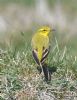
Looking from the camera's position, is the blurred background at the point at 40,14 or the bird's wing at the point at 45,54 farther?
the blurred background at the point at 40,14

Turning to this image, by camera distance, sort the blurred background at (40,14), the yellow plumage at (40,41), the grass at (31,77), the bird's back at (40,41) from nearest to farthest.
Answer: the grass at (31,77), the yellow plumage at (40,41), the bird's back at (40,41), the blurred background at (40,14)

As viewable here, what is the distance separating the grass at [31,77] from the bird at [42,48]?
13 centimetres

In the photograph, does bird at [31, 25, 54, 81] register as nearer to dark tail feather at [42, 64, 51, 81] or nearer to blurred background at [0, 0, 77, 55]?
dark tail feather at [42, 64, 51, 81]

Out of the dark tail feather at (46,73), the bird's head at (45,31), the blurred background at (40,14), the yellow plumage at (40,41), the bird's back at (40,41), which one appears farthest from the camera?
the blurred background at (40,14)

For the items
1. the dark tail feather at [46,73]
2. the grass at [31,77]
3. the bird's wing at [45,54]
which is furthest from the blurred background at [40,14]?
the bird's wing at [45,54]

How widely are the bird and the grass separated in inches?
5.0

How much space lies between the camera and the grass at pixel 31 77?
10.3 metres

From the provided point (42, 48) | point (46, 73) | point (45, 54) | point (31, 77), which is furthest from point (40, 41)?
point (31, 77)

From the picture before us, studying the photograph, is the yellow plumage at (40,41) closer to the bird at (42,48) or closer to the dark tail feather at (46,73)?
the bird at (42,48)

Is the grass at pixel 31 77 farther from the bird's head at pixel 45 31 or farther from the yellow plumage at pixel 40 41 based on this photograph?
the bird's head at pixel 45 31

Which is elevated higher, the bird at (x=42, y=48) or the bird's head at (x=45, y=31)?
the bird's head at (x=45, y=31)

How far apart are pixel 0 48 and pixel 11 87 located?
1.68 m

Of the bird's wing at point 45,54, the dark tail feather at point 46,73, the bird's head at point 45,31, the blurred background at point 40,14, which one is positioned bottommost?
the blurred background at point 40,14

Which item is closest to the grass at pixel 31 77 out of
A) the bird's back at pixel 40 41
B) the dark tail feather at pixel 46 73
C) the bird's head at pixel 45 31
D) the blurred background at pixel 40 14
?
the dark tail feather at pixel 46 73
